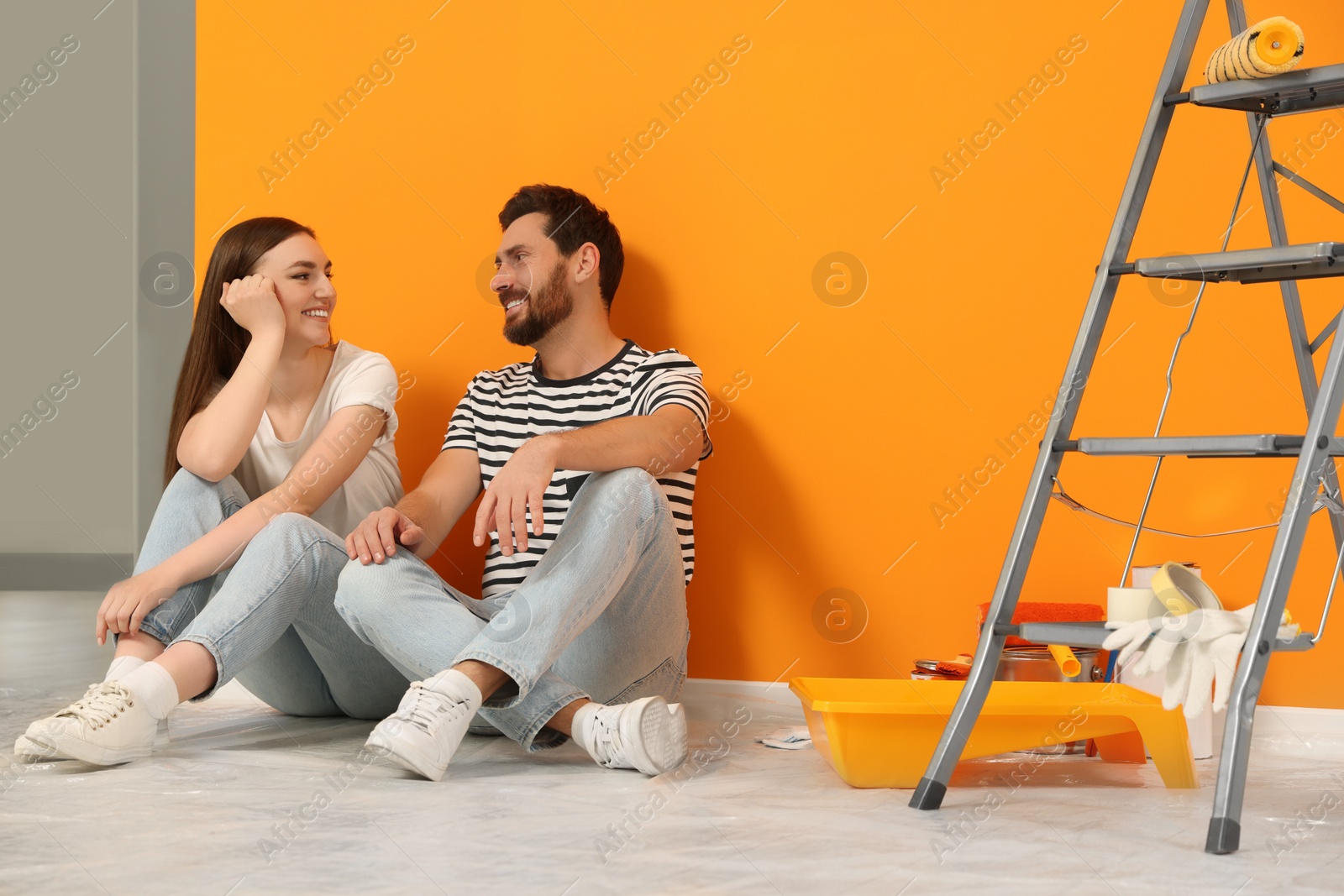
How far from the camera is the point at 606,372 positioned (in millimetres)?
1812

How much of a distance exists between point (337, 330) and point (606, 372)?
0.65 m

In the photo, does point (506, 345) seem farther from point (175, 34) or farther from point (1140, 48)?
point (1140, 48)

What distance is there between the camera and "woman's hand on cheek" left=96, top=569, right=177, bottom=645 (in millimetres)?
1478

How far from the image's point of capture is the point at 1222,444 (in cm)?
106

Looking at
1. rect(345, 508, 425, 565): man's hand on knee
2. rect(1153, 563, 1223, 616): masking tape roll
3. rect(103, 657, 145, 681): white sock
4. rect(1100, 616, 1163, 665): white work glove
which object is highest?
rect(1153, 563, 1223, 616): masking tape roll

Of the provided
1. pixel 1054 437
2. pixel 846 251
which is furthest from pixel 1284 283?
pixel 846 251

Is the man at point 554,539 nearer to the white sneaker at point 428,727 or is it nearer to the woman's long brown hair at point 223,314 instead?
the white sneaker at point 428,727

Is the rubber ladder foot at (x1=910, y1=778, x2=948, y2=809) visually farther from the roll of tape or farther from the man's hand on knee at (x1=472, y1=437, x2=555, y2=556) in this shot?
the man's hand on knee at (x1=472, y1=437, x2=555, y2=556)

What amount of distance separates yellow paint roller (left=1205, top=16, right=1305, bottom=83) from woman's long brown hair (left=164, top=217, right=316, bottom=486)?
1407 millimetres

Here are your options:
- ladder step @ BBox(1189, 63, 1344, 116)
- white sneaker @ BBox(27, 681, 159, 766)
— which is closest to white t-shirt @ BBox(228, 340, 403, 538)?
white sneaker @ BBox(27, 681, 159, 766)

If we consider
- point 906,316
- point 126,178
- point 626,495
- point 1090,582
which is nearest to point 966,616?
point 1090,582

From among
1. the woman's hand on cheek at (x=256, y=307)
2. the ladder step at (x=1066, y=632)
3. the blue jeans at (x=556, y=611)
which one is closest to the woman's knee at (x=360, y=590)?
the blue jeans at (x=556, y=611)

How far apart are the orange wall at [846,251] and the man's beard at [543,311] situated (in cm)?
18

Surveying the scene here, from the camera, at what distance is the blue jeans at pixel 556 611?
52.1 inches
